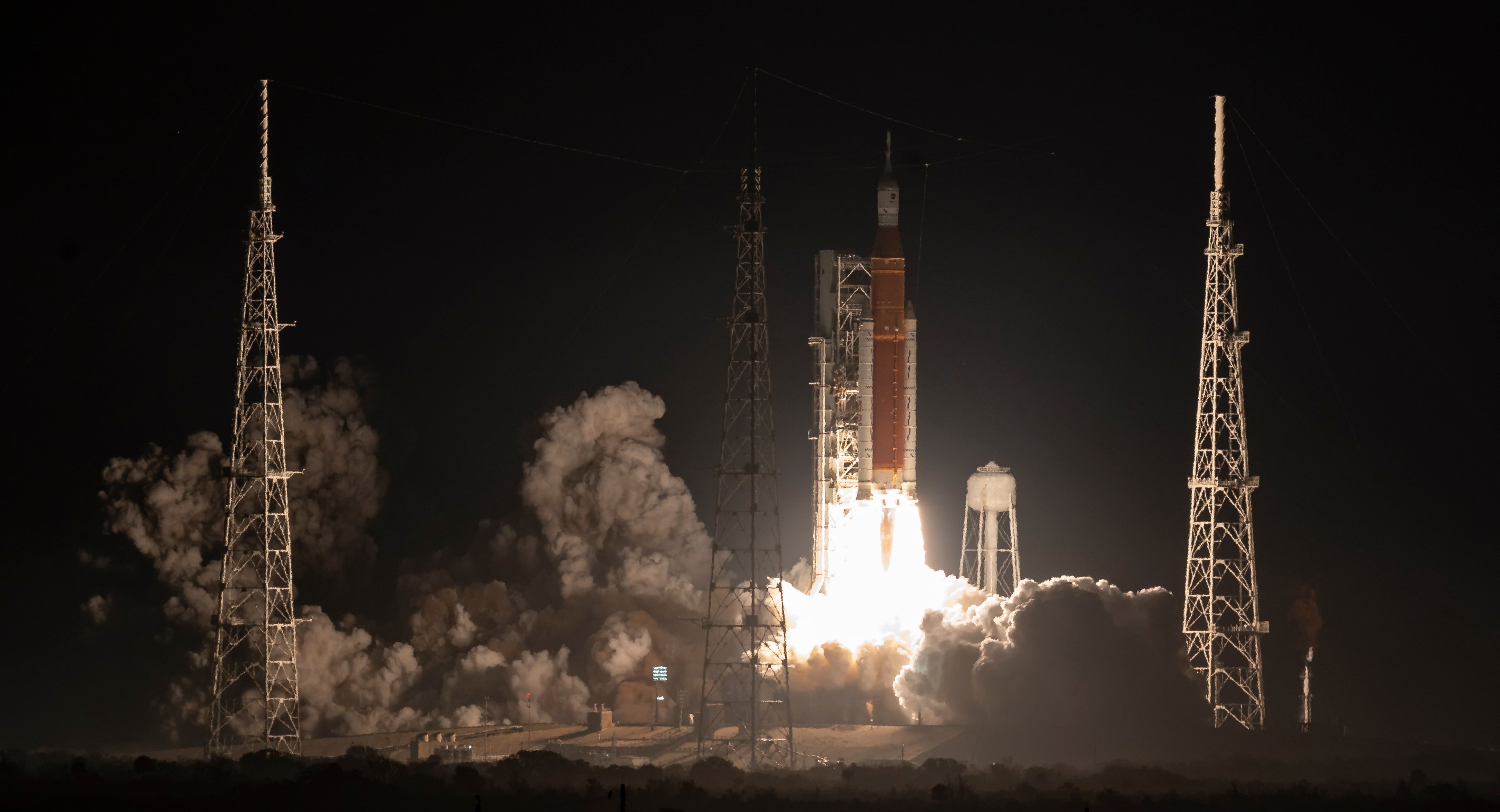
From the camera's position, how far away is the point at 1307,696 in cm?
5672

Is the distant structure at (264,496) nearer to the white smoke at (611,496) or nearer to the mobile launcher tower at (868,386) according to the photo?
the white smoke at (611,496)

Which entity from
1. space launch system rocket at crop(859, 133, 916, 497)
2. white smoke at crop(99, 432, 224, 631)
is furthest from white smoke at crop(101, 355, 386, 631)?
space launch system rocket at crop(859, 133, 916, 497)

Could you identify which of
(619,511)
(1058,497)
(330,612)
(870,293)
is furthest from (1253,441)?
(330,612)

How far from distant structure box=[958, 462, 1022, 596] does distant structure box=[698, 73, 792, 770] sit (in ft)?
22.8

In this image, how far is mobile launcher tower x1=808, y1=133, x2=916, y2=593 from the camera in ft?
195

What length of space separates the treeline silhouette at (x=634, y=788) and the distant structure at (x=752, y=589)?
3049 millimetres

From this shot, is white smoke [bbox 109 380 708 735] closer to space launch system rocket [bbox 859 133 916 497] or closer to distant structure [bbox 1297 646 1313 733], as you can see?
space launch system rocket [bbox 859 133 916 497]

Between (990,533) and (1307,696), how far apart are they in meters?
11.0

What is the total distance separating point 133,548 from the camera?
64.1 metres

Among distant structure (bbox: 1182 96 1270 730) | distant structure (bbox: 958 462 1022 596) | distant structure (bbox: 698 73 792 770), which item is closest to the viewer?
distant structure (bbox: 698 73 792 770)

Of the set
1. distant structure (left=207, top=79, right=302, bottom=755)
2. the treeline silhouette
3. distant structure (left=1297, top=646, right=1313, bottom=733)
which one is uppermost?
distant structure (left=207, top=79, right=302, bottom=755)

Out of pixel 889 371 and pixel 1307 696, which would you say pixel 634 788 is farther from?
pixel 1307 696

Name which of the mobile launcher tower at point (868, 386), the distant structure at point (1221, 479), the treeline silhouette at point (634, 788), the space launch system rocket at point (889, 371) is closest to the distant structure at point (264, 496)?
the treeline silhouette at point (634, 788)

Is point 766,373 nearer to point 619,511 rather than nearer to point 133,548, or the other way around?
point 619,511
